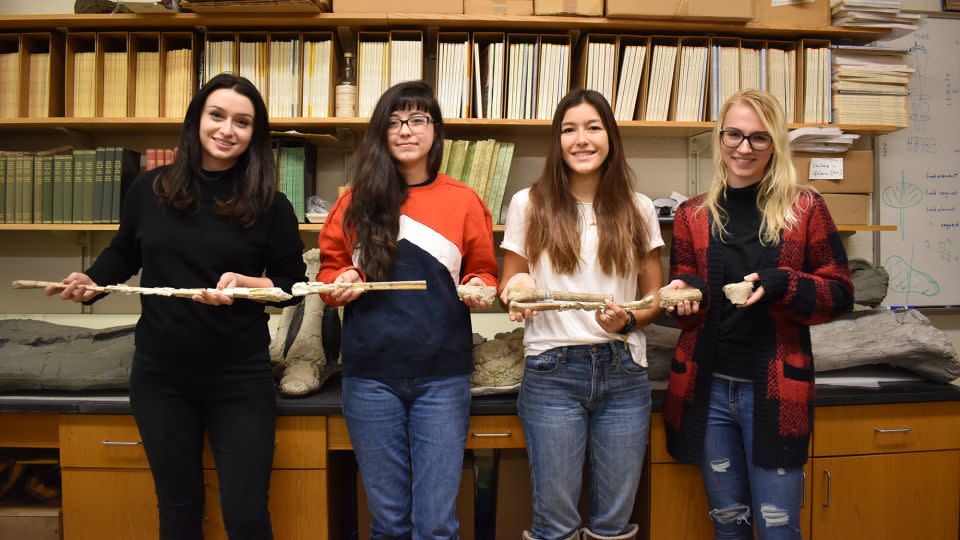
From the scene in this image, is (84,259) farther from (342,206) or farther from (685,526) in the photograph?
(685,526)

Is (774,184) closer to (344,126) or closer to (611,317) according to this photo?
(611,317)

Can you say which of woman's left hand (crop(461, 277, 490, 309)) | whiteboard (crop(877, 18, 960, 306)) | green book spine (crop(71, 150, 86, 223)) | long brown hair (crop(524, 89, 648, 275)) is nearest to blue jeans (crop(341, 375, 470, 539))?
woman's left hand (crop(461, 277, 490, 309))

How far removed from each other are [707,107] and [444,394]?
1.62 meters

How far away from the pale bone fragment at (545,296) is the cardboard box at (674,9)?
1.29m

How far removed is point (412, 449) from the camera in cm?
149

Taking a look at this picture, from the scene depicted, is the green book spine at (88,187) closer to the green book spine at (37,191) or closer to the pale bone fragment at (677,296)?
the green book spine at (37,191)

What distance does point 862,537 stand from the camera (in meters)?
1.84

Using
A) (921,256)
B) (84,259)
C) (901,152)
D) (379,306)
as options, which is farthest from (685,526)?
(84,259)

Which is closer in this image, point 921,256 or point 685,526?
point 685,526

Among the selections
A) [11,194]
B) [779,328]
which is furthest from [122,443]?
[779,328]

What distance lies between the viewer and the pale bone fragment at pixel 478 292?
143 centimetres

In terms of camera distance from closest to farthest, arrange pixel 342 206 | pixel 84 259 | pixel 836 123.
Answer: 1. pixel 342 206
2. pixel 836 123
3. pixel 84 259

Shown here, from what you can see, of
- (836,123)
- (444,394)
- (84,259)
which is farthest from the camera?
(84,259)

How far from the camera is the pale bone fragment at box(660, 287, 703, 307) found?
142cm
